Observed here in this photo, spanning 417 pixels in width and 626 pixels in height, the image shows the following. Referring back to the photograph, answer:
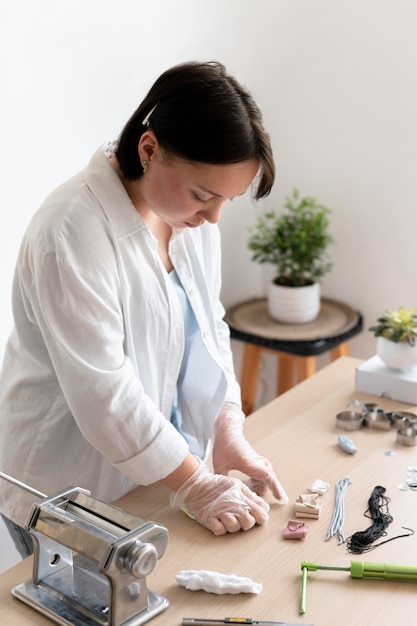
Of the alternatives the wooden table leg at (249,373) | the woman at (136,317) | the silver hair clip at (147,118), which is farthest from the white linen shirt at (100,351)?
the wooden table leg at (249,373)

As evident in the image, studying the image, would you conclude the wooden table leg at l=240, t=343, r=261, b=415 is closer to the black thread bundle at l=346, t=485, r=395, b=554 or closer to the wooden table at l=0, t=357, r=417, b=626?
the wooden table at l=0, t=357, r=417, b=626

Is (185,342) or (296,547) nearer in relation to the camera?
(296,547)

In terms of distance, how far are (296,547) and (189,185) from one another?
711 mm

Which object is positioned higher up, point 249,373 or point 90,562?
point 90,562

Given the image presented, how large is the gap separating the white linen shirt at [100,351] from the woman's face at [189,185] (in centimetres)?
6

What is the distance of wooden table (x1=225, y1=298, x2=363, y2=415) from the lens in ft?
9.77

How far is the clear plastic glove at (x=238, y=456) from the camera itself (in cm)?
163

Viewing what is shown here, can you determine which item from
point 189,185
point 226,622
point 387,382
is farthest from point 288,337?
point 226,622

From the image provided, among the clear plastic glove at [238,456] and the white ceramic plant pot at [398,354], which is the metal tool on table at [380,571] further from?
the white ceramic plant pot at [398,354]

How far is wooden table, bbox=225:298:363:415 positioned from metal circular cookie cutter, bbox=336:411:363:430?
1.02 m

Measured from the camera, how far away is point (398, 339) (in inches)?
79.8

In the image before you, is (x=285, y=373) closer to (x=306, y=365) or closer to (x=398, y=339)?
(x=306, y=365)

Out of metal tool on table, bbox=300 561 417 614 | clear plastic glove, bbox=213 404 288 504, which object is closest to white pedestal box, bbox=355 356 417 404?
clear plastic glove, bbox=213 404 288 504

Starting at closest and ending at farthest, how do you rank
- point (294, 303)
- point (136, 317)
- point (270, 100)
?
point (136, 317), point (294, 303), point (270, 100)
